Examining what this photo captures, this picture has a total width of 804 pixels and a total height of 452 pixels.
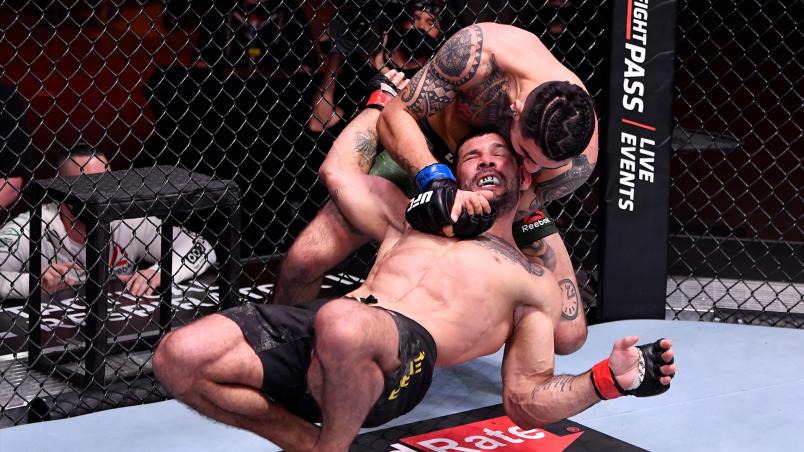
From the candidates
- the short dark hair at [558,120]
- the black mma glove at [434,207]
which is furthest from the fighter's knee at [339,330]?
the short dark hair at [558,120]

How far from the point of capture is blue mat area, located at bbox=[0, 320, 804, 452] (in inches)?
95.6

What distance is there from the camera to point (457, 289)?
7.33ft

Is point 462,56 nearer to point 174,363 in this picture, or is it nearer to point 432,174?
point 432,174

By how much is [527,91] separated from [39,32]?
2.84 m

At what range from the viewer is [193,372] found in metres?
2.02

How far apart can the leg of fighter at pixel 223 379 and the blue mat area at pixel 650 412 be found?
31 cm

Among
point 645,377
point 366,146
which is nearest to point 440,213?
point 645,377

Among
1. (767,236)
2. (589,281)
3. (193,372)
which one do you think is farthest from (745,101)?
(193,372)

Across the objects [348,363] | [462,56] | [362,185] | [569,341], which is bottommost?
[569,341]

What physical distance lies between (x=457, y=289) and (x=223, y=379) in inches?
20.9

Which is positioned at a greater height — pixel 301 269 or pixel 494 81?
pixel 494 81

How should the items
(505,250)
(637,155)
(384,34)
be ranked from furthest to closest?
(384,34), (637,155), (505,250)

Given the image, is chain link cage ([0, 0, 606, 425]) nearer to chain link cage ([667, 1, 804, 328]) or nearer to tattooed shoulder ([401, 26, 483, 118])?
chain link cage ([667, 1, 804, 328])

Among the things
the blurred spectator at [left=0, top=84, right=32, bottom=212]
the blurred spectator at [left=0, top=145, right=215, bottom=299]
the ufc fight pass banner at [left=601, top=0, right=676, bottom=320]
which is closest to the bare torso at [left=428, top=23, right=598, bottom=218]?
the ufc fight pass banner at [left=601, top=0, right=676, bottom=320]
